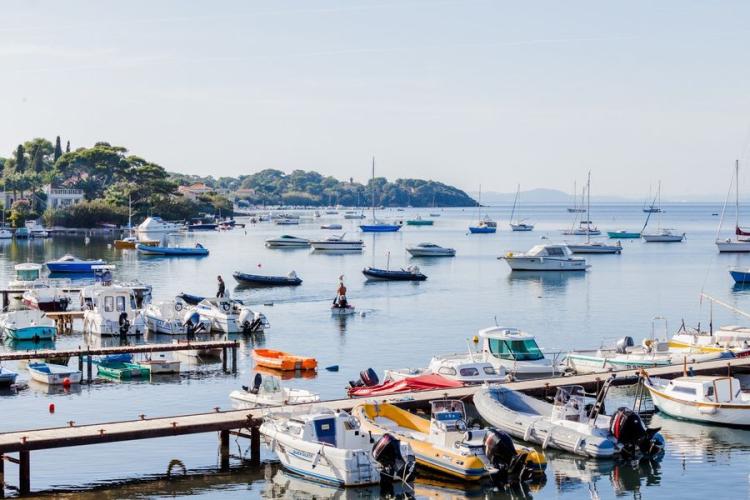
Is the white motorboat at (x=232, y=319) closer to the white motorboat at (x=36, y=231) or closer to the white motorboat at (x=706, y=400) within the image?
the white motorboat at (x=706, y=400)

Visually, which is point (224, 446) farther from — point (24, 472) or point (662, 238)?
point (662, 238)

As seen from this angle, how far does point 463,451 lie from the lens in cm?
3141

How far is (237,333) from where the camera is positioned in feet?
199

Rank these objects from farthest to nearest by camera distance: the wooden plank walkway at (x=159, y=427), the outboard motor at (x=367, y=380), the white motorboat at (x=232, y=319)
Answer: the white motorboat at (x=232, y=319)
the outboard motor at (x=367, y=380)
the wooden plank walkway at (x=159, y=427)

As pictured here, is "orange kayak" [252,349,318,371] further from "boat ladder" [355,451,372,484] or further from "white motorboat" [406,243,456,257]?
"white motorboat" [406,243,456,257]

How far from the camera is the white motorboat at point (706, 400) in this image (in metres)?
37.8

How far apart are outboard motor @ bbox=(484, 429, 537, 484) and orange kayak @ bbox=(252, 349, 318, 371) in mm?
19488

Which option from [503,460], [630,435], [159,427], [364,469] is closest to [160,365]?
[159,427]

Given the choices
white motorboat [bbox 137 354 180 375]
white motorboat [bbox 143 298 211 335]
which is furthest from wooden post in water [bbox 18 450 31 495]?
white motorboat [bbox 143 298 211 335]

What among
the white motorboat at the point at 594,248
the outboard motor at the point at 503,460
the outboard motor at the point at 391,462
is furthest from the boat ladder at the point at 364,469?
the white motorboat at the point at 594,248

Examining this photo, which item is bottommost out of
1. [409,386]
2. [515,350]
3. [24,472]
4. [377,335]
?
[377,335]

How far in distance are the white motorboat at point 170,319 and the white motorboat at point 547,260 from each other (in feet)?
175

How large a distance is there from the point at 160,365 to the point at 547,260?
66.1 metres

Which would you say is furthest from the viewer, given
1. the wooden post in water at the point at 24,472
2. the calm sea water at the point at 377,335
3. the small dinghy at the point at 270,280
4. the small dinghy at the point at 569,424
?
the small dinghy at the point at 270,280
